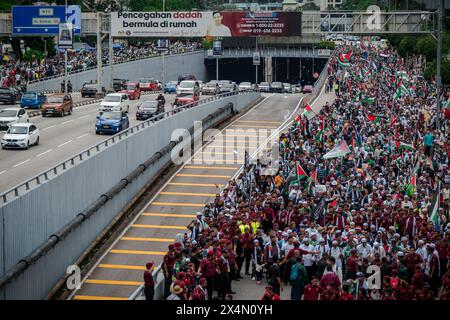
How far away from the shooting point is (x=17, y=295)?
20781mm

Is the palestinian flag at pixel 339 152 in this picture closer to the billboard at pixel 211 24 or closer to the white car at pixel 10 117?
the white car at pixel 10 117

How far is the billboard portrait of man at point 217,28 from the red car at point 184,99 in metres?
9.52

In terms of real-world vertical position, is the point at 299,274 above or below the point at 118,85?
below

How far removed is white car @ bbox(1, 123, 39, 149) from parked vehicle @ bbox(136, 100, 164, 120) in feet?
34.6

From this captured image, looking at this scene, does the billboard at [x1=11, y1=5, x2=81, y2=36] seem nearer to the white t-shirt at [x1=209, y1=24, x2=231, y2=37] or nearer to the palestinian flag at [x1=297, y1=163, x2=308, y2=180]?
the white t-shirt at [x1=209, y1=24, x2=231, y2=37]

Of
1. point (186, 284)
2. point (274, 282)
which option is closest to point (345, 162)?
point (274, 282)

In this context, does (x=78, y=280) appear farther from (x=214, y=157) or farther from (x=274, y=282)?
(x=214, y=157)

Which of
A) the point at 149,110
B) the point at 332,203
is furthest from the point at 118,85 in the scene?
the point at 332,203

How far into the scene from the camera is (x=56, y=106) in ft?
164

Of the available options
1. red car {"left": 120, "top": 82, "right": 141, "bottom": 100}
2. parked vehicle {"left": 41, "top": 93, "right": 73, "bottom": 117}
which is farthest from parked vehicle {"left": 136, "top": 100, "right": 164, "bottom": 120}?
red car {"left": 120, "top": 82, "right": 141, "bottom": 100}

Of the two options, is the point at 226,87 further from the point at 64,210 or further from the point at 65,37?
the point at 64,210

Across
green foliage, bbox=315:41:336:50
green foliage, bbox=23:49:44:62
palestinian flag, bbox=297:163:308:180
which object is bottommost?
palestinian flag, bbox=297:163:308:180

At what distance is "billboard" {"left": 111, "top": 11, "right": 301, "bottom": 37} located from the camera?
63.4m

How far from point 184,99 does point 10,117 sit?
13515 mm
